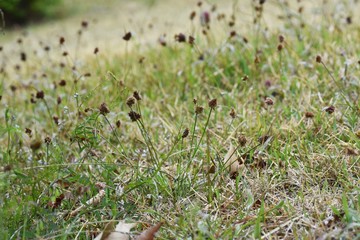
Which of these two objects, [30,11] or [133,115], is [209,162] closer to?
[133,115]

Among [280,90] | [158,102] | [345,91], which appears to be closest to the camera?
[345,91]

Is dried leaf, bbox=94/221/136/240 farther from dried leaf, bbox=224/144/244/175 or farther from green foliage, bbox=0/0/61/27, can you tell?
green foliage, bbox=0/0/61/27

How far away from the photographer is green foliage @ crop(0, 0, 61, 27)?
27.6 feet

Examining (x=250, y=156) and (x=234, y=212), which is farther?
(x=250, y=156)

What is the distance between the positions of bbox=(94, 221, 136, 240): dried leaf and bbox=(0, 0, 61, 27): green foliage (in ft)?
24.0

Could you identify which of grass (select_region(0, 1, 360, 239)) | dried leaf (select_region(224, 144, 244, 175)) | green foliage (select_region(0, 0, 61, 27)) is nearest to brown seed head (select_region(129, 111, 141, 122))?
grass (select_region(0, 1, 360, 239))

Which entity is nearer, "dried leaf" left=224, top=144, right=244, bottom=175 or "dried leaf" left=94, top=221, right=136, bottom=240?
"dried leaf" left=94, top=221, right=136, bottom=240

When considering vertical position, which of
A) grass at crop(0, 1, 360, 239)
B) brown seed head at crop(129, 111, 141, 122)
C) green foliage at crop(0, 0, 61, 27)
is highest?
brown seed head at crop(129, 111, 141, 122)

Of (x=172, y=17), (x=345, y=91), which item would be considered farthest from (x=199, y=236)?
(x=172, y=17)

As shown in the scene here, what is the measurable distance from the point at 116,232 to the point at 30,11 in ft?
25.2

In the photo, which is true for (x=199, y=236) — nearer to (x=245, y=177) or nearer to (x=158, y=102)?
(x=245, y=177)

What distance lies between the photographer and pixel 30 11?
28.3 feet

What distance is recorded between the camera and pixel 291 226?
162 centimetres

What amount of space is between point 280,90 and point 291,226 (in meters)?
1.26
